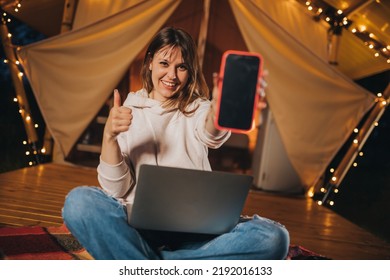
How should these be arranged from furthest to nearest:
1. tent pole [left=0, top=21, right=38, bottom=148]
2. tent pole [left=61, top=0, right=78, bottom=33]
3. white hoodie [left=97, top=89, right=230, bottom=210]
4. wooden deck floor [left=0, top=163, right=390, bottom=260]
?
1. tent pole [left=61, top=0, right=78, bottom=33]
2. tent pole [left=0, top=21, right=38, bottom=148]
3. wooden deck floor [left=0, top=163, right=390, bottom=260]
4. white hoodie [left=97, top=89, right=230, bottom=210]

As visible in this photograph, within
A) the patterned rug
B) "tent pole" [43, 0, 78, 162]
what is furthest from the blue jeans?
"tent pole" [43, 0, 78, 162]

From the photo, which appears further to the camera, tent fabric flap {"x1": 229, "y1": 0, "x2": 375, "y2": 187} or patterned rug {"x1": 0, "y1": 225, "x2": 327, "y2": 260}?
tent fabric flap {"x1": 229, "y1": 0, "x2": 375, "y2": 187}

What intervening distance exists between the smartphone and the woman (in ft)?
0.14

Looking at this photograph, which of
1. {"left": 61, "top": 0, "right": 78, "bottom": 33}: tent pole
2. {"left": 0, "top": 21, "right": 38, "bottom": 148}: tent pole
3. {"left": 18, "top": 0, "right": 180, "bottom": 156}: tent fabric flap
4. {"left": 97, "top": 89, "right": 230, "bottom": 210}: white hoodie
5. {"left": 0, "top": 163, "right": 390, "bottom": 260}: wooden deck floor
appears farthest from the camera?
{"left": 61, "top": 0, "right": 78, "bottom": 33}: tent pole

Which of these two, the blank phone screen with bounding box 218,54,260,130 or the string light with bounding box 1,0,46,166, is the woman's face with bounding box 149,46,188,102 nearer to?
the blank phone screen with bounding box 218,54,260,130

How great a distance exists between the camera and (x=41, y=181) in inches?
90.9

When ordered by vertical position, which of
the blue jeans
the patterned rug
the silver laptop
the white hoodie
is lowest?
the patterned rug

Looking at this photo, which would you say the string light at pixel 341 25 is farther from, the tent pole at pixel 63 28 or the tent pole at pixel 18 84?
the tent pole at pixel 18 84

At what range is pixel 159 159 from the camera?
105 centimetres

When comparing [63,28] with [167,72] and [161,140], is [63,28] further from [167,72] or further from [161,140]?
[161,140]

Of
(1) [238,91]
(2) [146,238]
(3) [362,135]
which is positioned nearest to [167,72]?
(1) [238,91]

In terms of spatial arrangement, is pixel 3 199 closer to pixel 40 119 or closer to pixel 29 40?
pixel 40 119

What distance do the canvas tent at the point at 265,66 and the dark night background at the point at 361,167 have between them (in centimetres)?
33

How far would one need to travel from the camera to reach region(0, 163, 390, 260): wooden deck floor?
163 cm
